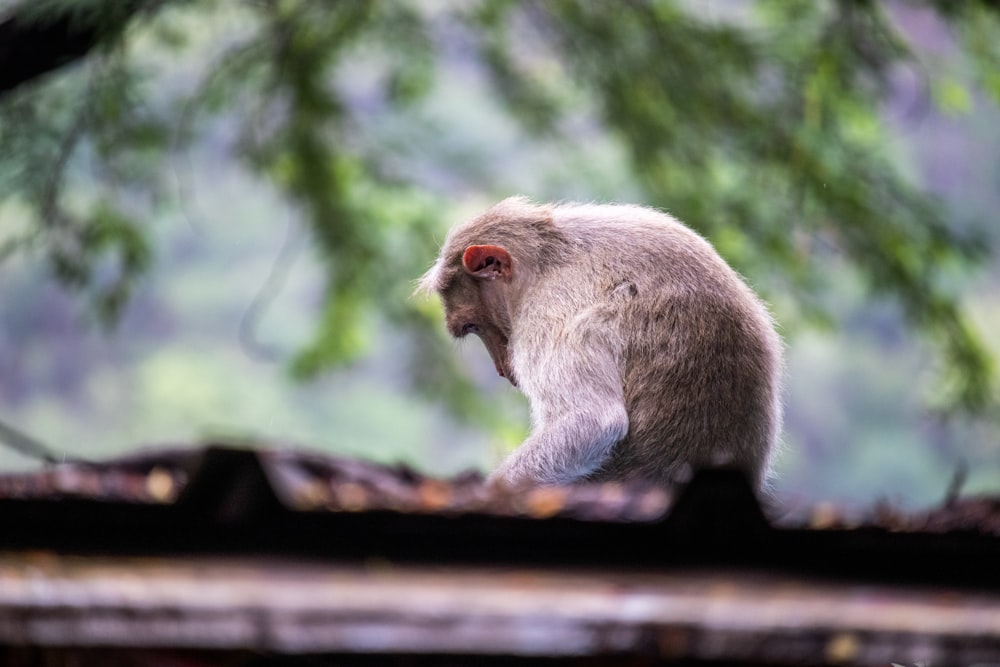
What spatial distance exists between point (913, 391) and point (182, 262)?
12246 millimetres

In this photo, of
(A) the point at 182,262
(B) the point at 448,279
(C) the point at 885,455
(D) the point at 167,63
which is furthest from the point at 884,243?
(A) the point at 182,262

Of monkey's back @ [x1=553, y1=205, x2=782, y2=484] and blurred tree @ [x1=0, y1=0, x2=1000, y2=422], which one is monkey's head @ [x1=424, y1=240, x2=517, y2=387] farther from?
blurred tree @ [x1=0, y1=0, x2=1000, y2=422]

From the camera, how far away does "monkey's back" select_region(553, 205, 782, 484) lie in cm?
328

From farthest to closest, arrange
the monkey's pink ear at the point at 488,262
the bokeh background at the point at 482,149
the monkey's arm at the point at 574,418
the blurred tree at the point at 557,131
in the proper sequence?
the blurred tree at the point at 557,131 < the bokeh background at the point at 482,149 < the monkey's pink ear at the point at 488,262 < the monkey's arm at the point at 574,418

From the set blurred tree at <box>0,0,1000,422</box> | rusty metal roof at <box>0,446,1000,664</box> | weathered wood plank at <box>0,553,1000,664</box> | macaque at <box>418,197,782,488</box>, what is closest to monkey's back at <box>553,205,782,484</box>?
macaque at <box>418,197,782,488</box>

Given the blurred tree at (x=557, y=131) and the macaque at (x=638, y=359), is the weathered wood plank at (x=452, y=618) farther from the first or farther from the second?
the blurred tree at (x=557, y=131)

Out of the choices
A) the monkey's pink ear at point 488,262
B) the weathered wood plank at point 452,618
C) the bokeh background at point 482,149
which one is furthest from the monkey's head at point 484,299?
the weathered wood plank at point 452,618

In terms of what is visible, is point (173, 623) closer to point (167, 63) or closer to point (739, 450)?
point (739, 450)

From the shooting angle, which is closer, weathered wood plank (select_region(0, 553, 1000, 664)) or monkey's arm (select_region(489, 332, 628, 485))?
weathered wood plank (select_region(0, 553, 1000, 664))

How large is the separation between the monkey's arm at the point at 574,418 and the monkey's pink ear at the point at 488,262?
0.41 metres

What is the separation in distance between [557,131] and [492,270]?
4.96 metres

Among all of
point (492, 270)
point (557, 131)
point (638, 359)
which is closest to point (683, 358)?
point (638, 359)

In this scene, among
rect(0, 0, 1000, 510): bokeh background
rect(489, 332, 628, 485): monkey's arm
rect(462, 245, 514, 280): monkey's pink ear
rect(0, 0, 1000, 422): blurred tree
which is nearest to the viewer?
rect(489, 332, 628, 485): monkey's arm

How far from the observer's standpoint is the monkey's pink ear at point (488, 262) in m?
3.78
